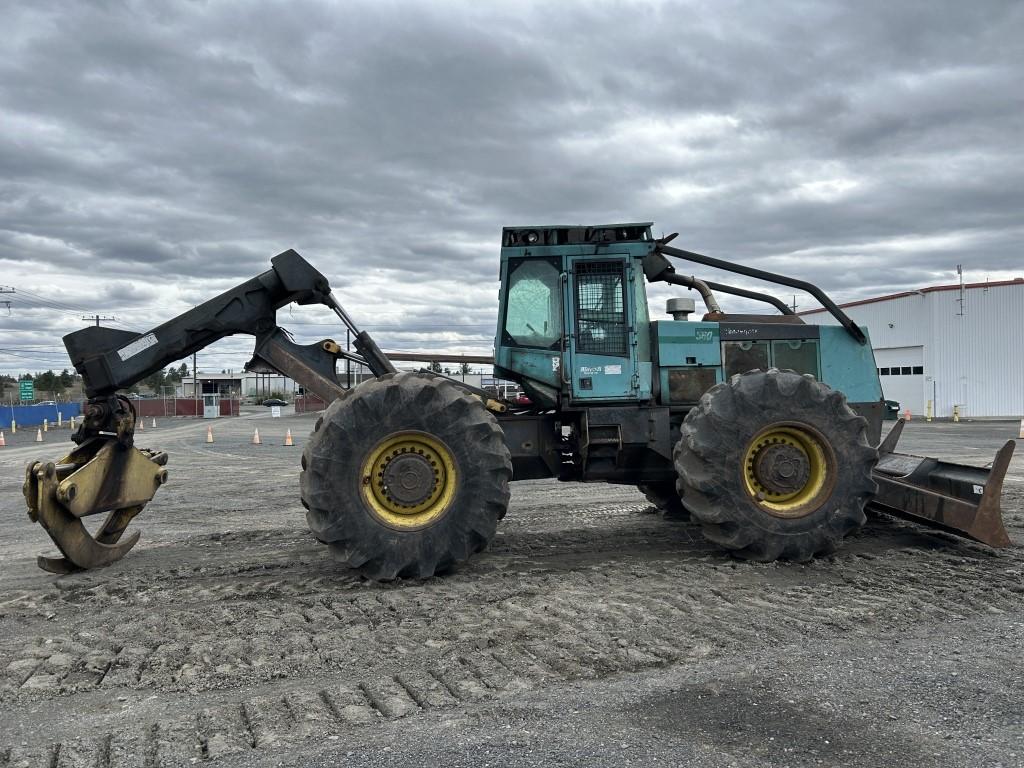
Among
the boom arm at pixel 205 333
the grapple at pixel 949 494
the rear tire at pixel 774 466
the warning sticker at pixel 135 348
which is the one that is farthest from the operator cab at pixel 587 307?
the warning sticker at pixel 135 348

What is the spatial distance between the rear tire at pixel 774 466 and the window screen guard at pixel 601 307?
104 cm

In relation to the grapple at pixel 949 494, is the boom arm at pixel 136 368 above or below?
above

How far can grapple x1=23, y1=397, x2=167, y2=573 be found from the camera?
6.33 metres

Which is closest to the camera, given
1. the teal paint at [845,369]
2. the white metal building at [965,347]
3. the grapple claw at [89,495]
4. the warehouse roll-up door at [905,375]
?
the grapple claw at [89,495]

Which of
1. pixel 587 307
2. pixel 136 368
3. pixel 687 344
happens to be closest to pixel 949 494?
pixel 687 344

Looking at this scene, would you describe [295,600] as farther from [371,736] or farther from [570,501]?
[570,501]

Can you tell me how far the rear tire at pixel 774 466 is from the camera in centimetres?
662

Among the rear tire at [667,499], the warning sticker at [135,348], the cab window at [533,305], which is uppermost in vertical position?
the cab window at [533,305]

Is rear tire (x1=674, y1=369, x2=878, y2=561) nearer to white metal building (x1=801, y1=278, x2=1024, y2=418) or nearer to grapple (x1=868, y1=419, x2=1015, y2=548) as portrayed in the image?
grapple (x1=868, y1=419, x2=1015, y2=548)

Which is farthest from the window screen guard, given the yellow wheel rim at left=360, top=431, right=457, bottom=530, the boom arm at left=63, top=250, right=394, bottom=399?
the boom arm at left=63, top=250, right=394, bottom=399

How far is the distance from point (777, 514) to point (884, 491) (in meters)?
1.82

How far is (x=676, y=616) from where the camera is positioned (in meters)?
5.34

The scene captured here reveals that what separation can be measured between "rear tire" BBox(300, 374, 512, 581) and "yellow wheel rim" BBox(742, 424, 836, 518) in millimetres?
2189

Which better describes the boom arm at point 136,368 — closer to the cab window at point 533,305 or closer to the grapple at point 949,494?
the cab window at point 533,305
